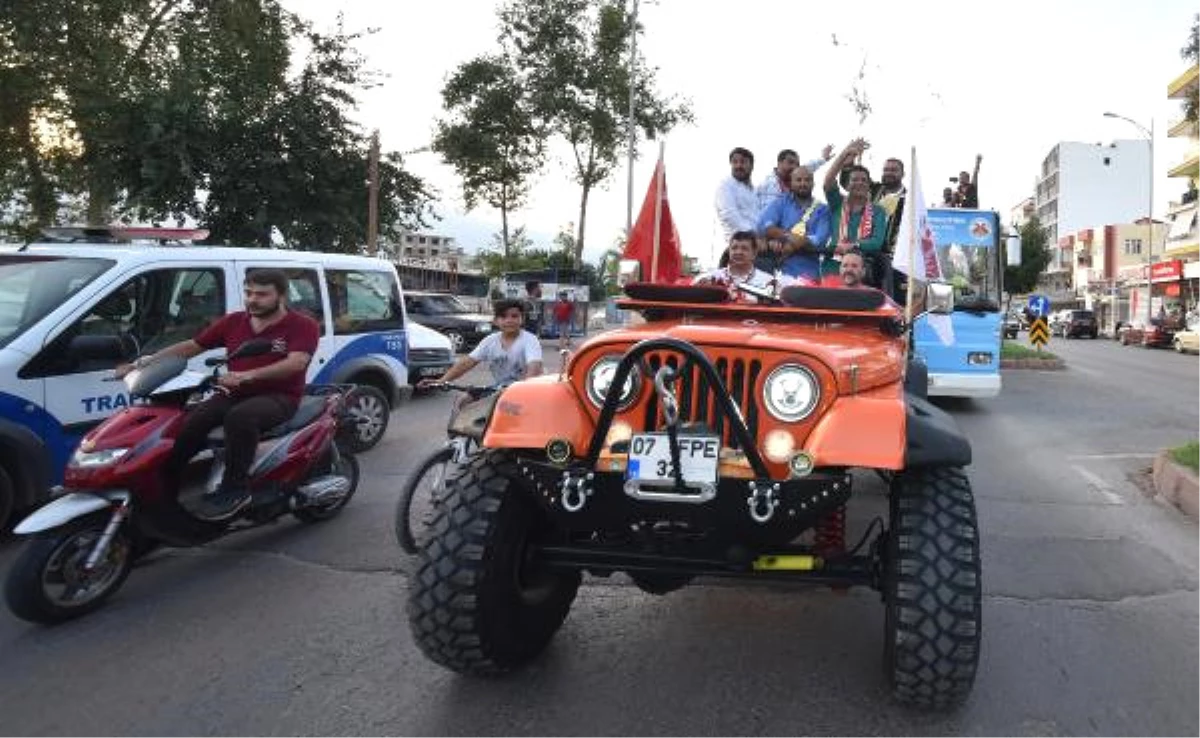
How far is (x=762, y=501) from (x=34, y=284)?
528 cm

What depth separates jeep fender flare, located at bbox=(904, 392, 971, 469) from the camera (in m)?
3.41

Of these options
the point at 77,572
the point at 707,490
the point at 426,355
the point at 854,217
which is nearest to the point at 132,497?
the point at 77,572

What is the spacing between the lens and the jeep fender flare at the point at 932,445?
3.41 metres

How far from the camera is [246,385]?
543 cm

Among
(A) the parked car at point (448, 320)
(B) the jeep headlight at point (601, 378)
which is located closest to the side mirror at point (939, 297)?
(B) the jeep headlight at point (601, 378)

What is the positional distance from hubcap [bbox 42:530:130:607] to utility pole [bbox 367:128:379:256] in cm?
1502

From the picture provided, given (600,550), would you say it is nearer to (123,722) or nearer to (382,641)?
(382,641)

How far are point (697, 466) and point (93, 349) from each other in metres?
3.99

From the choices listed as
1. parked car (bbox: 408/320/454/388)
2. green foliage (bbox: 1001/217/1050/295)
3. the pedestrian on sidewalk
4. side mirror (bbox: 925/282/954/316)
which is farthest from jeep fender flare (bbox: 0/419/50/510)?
green foliage (bbox: 1001/217/1050/295)

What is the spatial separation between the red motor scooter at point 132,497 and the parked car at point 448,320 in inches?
703

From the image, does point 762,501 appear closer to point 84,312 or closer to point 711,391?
point 711,391

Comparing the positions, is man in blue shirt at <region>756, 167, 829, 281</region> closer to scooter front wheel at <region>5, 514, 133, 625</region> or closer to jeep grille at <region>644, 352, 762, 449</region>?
jeep grille at <region>644, 352, 762, 449</region>

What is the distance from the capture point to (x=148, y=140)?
16547 mm

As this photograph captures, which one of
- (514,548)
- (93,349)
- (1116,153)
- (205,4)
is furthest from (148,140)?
(1116,153)
